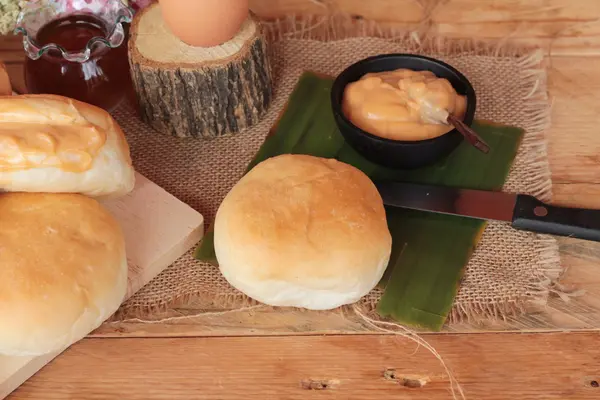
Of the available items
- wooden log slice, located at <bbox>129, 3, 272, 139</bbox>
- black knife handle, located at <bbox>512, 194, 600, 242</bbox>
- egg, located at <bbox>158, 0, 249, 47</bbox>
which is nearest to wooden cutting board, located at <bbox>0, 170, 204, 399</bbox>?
wooden log slice, located at <bbox>129, 3, 272, 139</bbox>

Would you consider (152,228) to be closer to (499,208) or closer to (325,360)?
(325,360)

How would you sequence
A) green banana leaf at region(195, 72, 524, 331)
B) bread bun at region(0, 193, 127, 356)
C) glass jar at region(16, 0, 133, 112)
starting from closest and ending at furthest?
bread bun at region(0, 193, 127, 356) < green banana leaf at region(195, 72, 524, 331) < glass jar at region(16, 0, 133, 112)

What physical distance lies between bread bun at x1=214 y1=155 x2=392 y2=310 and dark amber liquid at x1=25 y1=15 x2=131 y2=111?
0.42 m

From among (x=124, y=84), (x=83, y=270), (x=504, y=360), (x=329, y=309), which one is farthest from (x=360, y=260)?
(x=124, y=84)

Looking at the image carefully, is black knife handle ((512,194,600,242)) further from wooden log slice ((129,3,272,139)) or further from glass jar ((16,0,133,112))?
glass jar ((16,0,133,112))

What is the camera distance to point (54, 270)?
90 cm

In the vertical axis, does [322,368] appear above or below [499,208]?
below

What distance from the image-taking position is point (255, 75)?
126cm

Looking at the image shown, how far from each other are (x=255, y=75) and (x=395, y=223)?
375mm

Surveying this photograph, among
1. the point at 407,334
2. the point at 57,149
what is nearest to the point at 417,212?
the point at 407,334

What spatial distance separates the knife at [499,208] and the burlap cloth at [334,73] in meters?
0.04

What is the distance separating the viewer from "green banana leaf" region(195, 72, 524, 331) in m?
1.05

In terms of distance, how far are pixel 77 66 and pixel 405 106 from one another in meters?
0.59

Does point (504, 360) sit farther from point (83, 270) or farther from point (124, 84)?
point (124, 84)
